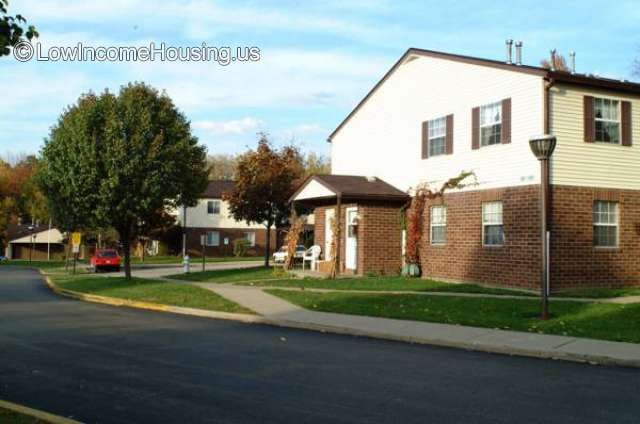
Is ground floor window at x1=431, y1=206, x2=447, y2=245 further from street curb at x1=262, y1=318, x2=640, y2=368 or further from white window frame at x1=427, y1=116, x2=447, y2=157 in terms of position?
street curb at x1=262, y1=318, x2=640, y2=368

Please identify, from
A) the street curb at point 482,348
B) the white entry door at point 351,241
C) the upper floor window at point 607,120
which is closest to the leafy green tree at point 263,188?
the white entry door at point 351,241

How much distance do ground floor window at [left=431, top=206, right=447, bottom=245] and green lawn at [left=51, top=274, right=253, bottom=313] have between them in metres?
7.65

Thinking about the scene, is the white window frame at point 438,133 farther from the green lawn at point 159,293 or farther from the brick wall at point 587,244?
the green lawn at point 159,293

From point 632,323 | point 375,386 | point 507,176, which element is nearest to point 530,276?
point 507,176

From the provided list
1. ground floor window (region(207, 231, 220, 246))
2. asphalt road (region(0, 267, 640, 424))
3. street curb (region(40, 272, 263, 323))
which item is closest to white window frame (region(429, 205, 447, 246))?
street curb (region(40, 272, 263, 323))

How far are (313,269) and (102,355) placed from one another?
1717 centimetres

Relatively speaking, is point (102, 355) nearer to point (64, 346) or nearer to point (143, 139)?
point (64, 346)

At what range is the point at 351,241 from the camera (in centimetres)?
2528

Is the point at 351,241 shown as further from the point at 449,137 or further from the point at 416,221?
the point at 449,137

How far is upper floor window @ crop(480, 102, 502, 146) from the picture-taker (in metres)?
20.5

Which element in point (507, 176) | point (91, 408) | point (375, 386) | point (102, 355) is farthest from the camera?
point (507, 176)

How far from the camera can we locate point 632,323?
42.4 ft

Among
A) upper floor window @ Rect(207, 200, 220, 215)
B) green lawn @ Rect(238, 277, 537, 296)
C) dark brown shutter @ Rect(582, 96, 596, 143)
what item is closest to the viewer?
green lawn @ Rect(238, 277, 537, 296)

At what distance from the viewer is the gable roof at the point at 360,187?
23.9 m
